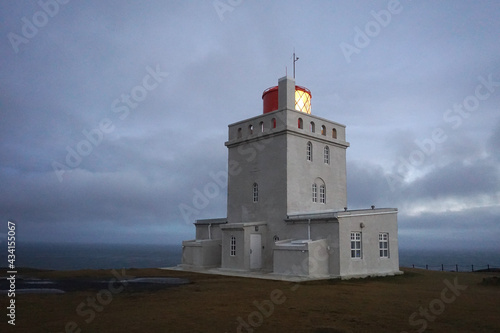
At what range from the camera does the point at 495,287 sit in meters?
16.6

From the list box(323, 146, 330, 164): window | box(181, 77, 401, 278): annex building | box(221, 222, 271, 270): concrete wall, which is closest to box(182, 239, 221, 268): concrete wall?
box(181, 77, 401, 278): annex building

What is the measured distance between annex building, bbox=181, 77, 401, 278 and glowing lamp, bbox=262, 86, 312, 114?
69 mm

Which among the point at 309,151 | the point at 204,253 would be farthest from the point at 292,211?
the point at 204,253

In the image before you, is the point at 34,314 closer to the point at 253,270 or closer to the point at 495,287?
the point at 253,270

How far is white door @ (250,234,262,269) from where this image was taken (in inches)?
895

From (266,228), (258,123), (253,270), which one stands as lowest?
(253,270)

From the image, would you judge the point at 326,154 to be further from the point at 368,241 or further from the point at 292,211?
the point at 368,241

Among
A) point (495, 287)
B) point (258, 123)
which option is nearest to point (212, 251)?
point (258, 123)

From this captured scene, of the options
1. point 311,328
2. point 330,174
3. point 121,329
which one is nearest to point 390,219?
→ point 330,174

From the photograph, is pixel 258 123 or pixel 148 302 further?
pixel 258 123

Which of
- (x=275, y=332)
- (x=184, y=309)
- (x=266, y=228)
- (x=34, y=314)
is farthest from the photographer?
(x=266, y=228)

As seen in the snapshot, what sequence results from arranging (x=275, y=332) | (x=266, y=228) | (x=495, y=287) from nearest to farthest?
(x=275, y=332), (x=495, y=287), (x=266, y=228)

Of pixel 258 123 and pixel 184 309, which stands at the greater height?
pixel 258 123

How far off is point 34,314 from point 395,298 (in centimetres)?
1111
